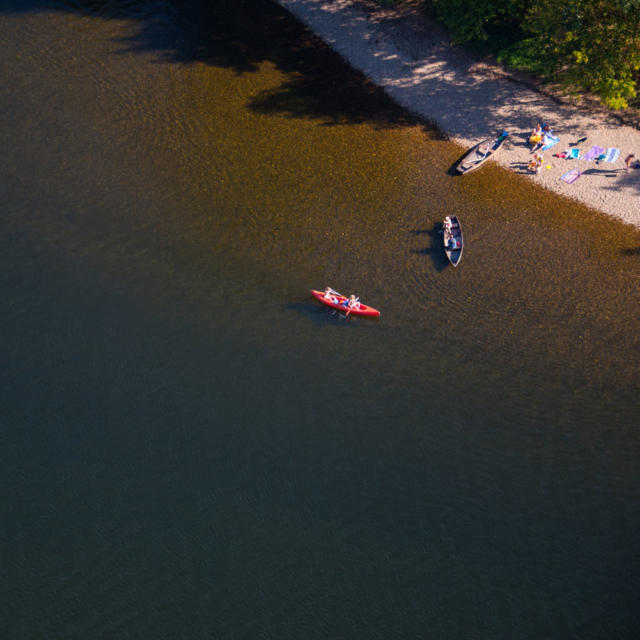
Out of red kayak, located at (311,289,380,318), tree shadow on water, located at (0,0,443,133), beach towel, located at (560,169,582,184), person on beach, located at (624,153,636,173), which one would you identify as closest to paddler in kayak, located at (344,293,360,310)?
red kayak, located at (311,289,380,318)

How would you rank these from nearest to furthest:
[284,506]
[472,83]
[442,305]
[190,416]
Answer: [284,506] → [190,416] → [442,305] → [472,83]

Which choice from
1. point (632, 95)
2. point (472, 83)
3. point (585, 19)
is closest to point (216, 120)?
point (472, 83)

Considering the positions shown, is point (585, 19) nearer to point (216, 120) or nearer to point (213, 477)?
point (216, 120)

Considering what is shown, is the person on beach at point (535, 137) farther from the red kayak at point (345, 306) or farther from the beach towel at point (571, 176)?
the red kayak at point (345, 306)

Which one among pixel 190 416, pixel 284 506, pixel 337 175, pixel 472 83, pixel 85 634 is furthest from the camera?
pixel 472 83

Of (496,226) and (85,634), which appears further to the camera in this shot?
(496,226)

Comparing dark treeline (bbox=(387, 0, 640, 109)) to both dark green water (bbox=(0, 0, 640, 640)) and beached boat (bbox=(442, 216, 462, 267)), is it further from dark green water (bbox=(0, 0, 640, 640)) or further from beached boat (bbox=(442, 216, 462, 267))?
beached boat (bbox=(442, 216, 462, 267))

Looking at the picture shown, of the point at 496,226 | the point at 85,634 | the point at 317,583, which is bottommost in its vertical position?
the point at 85,634
